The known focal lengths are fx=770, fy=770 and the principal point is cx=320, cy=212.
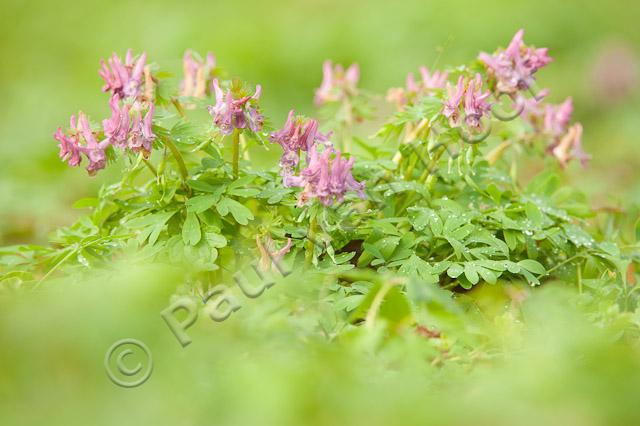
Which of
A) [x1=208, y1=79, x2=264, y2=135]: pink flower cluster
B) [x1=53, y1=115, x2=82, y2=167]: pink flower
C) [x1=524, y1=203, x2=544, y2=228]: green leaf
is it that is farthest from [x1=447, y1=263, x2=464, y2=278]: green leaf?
[x1=53, y1=115, x2=82, y2=167]: pink flower

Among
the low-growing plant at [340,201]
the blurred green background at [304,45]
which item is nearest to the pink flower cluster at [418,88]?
the low-growing plant at [340,201]

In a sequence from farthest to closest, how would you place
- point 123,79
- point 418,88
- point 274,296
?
1. point 418,88
2. point 123,79
3. point 274,296

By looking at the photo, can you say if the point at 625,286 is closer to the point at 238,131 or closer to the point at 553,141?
the point at 553,141

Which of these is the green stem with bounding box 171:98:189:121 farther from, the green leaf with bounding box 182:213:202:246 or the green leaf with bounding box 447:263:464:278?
the green leaf with bounding box 447:263:464:278

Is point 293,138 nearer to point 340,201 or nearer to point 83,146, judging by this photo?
point 340,201

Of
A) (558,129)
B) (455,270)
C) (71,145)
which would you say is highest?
(71,145)

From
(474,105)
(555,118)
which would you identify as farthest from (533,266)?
(555,118)

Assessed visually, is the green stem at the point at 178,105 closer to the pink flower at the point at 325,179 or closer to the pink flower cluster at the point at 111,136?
the pink flower cluster at the point at 111,136
